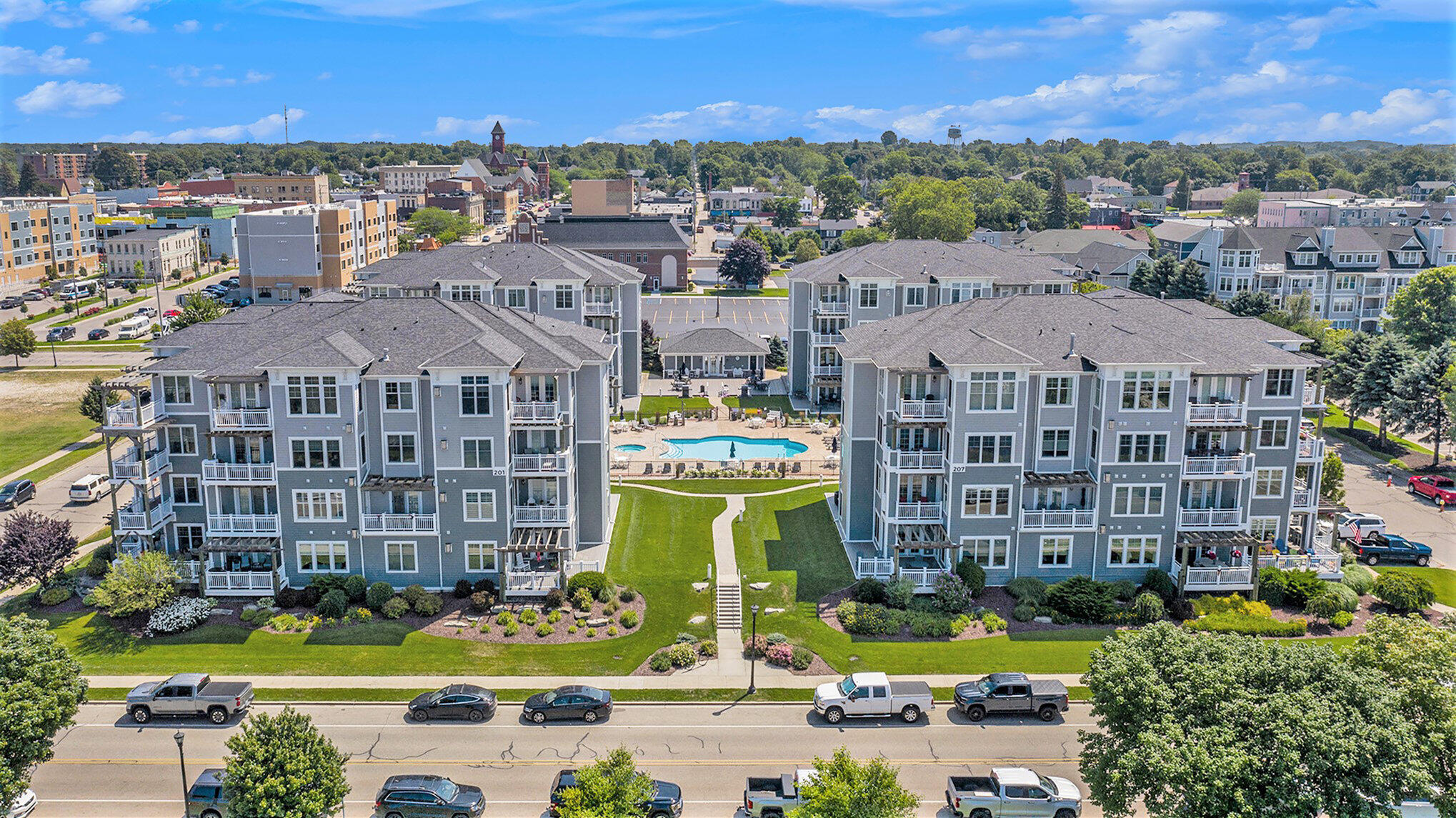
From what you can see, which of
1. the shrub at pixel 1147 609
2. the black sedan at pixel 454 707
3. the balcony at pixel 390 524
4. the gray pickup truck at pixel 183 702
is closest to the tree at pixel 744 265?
the balcony at pixel 390 524

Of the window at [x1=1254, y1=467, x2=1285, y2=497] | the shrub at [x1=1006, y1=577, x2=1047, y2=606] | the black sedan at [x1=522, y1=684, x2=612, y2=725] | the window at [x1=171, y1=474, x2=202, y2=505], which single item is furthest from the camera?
the window at [x1=1254, y1=467, x2=1285, y2=497]

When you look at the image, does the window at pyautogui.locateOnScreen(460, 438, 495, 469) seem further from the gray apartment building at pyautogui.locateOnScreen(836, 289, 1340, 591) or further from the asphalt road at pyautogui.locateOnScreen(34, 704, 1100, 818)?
the gray apartment building at pyautogui.locateOnScreen(836, 289, 1340, 591)

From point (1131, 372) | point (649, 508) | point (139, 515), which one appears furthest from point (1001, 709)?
point (139, 515)

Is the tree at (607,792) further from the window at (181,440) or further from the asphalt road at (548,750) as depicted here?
the window at (181,440)

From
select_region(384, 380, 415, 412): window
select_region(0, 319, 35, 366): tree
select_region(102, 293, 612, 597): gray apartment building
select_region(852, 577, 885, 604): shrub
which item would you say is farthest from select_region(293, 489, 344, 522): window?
select_region(0, 319, 35, 366): tree

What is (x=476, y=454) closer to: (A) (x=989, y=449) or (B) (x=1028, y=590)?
(A) (x=989, y=449)

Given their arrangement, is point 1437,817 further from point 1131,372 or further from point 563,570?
point 563,570
